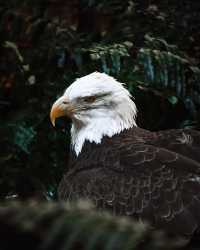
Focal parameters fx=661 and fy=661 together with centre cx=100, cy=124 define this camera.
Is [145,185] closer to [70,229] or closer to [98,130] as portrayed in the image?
[98,130]

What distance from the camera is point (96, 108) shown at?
434cm

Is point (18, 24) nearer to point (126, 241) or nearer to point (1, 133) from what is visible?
point (1, 133)

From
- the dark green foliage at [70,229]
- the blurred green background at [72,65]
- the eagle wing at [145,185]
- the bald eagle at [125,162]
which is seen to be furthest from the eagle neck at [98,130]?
the dark green foliage at [70,229]

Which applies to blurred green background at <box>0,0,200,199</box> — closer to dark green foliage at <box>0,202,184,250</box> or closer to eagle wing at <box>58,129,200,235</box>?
eagle wing at <box>58,129,200,235</box>

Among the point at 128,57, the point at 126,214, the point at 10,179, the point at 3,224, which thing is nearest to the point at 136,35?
the point at 128,57

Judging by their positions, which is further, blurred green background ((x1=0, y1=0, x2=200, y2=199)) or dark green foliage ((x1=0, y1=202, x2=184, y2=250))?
blurred green background ((x1=0, y1=0, x2=200, y2=199))

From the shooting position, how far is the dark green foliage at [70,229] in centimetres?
88

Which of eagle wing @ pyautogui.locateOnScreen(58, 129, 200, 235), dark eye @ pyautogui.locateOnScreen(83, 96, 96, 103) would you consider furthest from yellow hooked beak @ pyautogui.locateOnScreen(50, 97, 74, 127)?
eagle wing @ pyautogui.locateOnScreen(58, 129, 200, 235)

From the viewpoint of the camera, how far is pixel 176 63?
195 inches

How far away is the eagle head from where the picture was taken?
4.21 m

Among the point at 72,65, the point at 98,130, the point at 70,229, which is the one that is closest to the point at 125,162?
the point at 98,130

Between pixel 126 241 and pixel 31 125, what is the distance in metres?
4.07

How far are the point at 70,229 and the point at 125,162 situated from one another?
9.02 ft

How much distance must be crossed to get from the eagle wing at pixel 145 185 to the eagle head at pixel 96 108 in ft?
1.48
